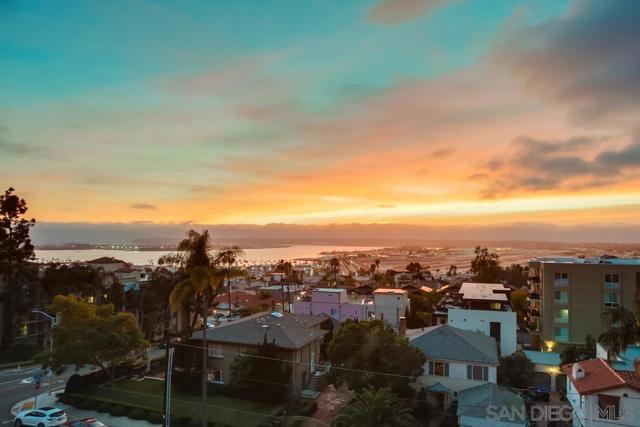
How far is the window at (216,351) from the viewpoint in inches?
1521

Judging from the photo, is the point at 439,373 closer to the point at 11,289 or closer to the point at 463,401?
the point at 463,401

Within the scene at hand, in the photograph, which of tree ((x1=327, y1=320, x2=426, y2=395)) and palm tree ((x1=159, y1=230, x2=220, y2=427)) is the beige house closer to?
tree ((x1=327, y1=320, x2=426, y2=395))

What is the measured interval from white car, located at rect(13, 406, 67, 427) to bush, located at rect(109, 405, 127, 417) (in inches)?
138

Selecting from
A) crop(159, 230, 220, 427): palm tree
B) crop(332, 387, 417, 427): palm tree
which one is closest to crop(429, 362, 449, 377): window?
crop(332, 387, 417, 427): palm tree

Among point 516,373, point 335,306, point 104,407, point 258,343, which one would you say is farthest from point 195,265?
point 335,306

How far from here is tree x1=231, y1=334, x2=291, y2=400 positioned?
113ft

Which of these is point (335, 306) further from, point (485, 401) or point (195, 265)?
point (195, 265)

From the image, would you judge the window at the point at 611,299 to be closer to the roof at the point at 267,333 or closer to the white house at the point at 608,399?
the white house at the point at 608,399

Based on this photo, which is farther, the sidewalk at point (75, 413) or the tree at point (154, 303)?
the tree at point (154, 303)

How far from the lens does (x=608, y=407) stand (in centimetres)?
2850

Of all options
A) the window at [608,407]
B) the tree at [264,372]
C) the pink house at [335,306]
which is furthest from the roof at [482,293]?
the tree at [264,372]

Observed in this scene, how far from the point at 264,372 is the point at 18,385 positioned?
2493 centimetres

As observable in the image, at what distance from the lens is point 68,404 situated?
3559 cm

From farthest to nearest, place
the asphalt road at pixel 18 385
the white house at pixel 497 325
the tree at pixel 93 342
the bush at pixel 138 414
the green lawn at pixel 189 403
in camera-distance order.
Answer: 1. the white house at pixel 497 325
2. the tree at pixel 93 342
3. the asphalt road at pixel 18 385
4. the bush at pixel 138 414
5. the green lawn at pixel 189 403
